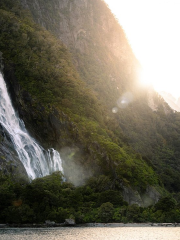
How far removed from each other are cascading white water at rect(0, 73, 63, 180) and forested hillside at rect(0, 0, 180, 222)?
1.99 m

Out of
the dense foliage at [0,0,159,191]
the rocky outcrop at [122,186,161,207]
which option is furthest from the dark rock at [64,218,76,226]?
the dense foliage at [0,0,159,191]

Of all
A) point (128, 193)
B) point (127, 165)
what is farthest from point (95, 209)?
point (127, 165)

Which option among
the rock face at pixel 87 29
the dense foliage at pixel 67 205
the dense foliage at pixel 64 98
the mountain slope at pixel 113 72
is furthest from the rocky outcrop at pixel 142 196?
the rock face at pixel 87 29

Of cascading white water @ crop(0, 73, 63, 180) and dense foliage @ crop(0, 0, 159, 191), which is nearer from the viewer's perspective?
cascading white water @ crop(0, 73, 63, 180)

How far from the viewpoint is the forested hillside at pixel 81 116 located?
205 ft

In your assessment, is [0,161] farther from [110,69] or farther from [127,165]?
[110,69]

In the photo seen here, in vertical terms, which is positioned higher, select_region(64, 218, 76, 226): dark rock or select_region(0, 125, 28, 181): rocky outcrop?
select_region(0, 125, 28, 181): rocky outcrop

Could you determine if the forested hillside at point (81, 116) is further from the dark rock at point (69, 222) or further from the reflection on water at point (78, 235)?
the reflection on water at point (78, 235)

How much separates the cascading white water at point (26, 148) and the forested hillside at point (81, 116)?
1.99 m

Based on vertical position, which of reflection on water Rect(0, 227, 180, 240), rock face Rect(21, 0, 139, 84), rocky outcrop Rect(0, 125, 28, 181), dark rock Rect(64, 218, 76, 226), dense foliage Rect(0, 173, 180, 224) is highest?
rock face Rect(21, 0, 139, 84)

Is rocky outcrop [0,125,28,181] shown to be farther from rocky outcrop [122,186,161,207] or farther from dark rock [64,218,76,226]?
rocky outcrop [122,186,161,207]

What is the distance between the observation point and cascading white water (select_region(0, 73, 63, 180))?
2520 inches

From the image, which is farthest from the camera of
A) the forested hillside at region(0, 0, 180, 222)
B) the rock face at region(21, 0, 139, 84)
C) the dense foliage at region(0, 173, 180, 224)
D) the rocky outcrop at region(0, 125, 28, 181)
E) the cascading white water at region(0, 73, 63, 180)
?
the rock face at region(21, 0, 139, 84)

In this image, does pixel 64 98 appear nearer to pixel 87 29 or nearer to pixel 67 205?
pixel 67 205
